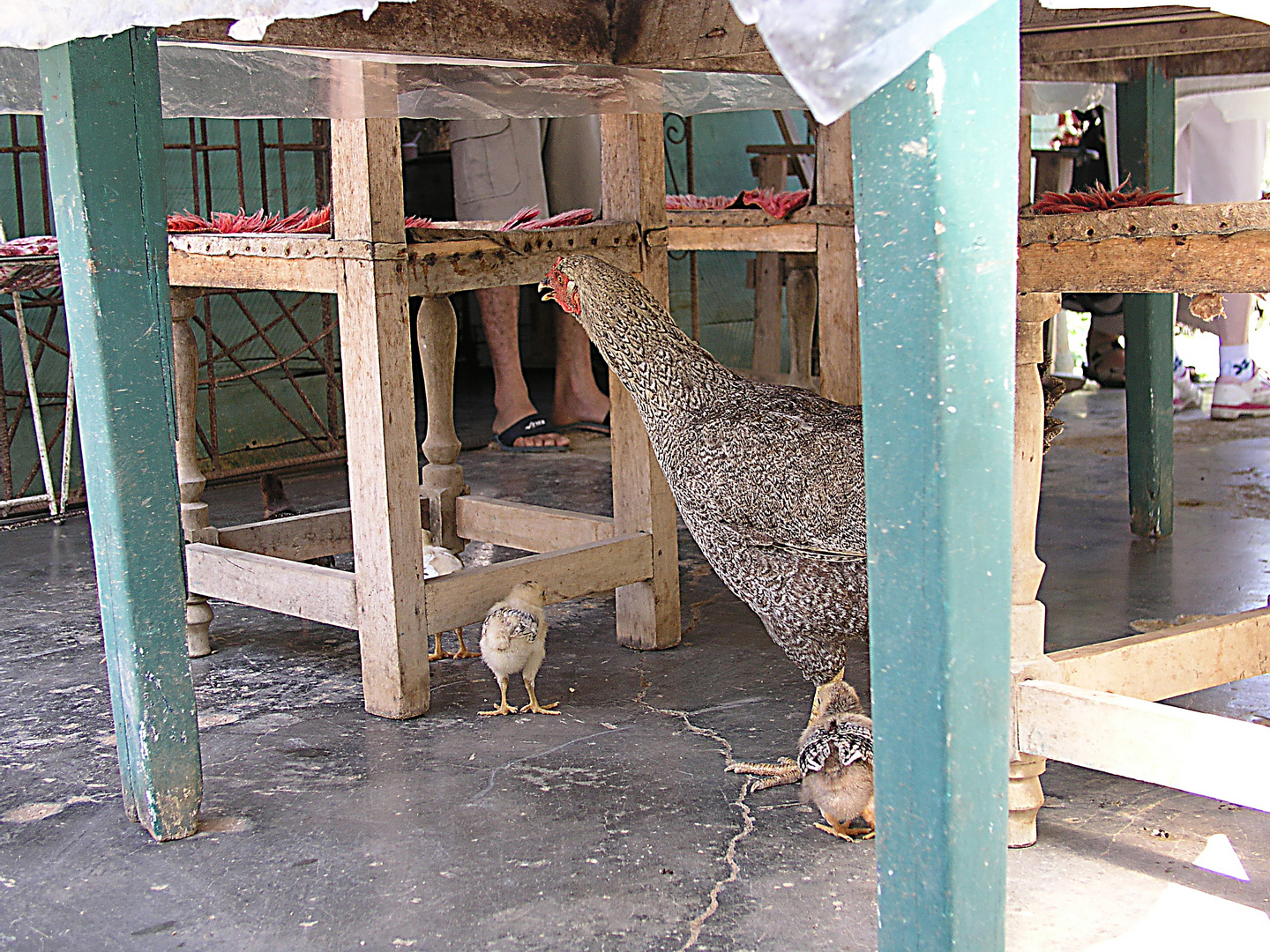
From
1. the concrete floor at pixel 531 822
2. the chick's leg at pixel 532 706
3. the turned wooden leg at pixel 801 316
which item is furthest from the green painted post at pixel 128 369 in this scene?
the turned wooden leg at pixel 801 316

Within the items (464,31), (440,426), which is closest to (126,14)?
(464,31)

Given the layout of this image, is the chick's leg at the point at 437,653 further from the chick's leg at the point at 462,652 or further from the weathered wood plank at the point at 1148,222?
the weathered wood plank at the point at 1148,222

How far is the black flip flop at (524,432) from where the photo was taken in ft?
20.3

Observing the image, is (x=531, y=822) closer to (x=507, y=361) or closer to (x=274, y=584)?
(x=274, y=584)

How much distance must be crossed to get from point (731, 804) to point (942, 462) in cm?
134

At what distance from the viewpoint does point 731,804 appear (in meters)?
2.30

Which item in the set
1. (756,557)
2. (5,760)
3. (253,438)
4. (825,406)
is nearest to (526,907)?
(756,557)

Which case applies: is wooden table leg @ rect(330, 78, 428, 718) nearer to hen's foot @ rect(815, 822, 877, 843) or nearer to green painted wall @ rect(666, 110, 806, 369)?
hen's foot @ rect(815, 822, 877, 843)

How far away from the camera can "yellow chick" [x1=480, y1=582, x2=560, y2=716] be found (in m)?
2.75

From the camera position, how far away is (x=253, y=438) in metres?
6.02

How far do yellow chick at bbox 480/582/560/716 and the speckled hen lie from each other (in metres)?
0.45

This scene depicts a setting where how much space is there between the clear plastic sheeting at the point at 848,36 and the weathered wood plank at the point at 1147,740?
109 centimetres

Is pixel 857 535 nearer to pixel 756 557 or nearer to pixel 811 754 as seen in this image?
pixel 756 557

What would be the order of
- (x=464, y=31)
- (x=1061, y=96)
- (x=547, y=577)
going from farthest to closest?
(x=1061, y=96), (x=547, y=577), (x=464, y=31)
